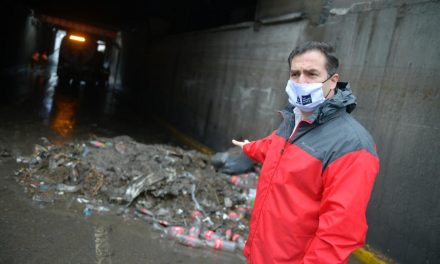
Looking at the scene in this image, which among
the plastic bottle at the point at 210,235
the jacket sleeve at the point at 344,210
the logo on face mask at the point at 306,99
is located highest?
the logo on face mask at the point at 306,99

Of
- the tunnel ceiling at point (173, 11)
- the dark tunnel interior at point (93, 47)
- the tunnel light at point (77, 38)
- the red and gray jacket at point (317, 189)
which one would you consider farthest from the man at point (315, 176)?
the tunnel light at point (77, 38)

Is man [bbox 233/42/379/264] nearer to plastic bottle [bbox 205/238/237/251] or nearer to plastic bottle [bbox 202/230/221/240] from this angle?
plastic bottle [bbox 205/238/237/251]

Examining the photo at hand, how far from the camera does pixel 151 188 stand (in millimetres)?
5566

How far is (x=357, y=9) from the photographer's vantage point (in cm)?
571

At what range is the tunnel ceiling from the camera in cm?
1295

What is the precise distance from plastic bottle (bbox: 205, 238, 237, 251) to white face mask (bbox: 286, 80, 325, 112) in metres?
3.00

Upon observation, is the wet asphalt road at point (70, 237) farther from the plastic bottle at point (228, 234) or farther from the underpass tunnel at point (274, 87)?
the underpass tunnel at point (274, 87)

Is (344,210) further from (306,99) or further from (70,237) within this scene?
(70,237)

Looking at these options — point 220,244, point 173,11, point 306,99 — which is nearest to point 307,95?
point 306,99

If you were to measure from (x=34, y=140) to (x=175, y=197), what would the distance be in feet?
15.0

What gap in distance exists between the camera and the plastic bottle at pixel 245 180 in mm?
6556

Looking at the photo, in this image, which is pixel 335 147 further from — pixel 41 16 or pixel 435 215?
pixel 41 16

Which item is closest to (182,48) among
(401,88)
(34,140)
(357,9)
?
(34,140)

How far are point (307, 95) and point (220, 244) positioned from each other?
3.12m
